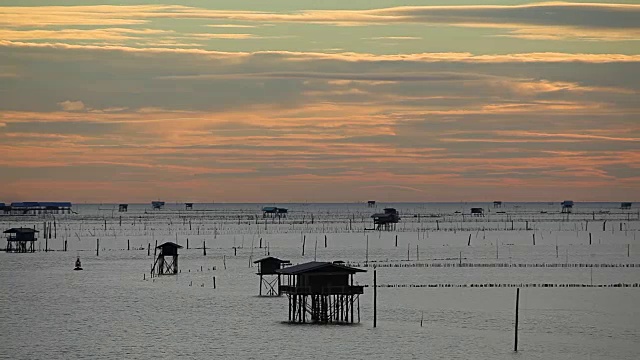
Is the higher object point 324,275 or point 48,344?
point 324,275

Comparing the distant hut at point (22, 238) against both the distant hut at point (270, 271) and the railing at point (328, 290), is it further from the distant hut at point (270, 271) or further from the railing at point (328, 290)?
the railing at point (328, 290)

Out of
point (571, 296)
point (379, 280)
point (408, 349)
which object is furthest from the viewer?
point (379, 280)

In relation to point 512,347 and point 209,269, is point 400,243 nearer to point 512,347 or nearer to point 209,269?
point 209,269

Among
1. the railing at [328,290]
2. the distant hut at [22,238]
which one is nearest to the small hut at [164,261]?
the distant hut at [22,238]

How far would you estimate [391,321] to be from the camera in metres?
69.0

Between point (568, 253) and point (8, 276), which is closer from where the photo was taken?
point (8, 276)

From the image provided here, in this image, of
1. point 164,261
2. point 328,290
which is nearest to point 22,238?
point 164,261

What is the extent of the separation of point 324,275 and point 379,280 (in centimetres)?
3391

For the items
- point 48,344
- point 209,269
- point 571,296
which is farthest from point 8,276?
point 571,296

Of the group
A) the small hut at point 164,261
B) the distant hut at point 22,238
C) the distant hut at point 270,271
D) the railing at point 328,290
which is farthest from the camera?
the distant hut at point 22,238

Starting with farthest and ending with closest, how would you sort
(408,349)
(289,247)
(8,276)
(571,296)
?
1. (289,247)
2. (8,276)
3. (571,296)
4. (408,349)

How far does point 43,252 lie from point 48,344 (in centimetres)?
8680

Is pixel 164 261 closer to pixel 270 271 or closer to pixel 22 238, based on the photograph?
pixel 270 271

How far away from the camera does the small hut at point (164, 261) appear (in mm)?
103812
